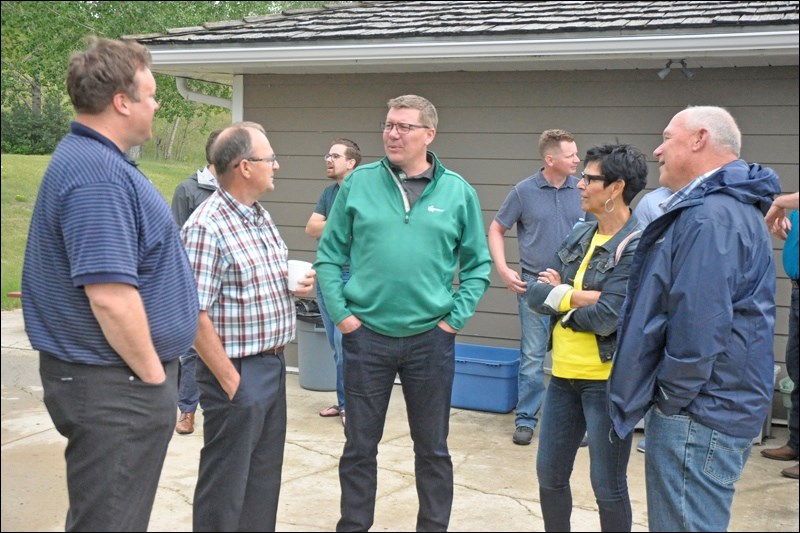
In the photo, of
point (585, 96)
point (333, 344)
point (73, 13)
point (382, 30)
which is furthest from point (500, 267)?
point (73, 13)

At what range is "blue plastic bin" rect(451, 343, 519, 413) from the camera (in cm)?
618

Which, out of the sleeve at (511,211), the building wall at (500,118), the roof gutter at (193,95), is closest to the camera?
the sleeve at (511,211)

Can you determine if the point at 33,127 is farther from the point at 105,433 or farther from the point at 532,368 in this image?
the point at 532,368

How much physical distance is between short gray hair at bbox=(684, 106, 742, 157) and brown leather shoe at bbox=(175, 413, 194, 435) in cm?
364

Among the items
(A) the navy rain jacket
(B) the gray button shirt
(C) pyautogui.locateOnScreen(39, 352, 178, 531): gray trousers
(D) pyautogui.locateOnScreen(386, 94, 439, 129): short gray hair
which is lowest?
(C) pyautogui.locateOnScreen(39, 352, 178, 531): gray trousers

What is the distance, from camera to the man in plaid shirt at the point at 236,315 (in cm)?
305

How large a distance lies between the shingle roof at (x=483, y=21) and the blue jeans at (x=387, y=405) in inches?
115

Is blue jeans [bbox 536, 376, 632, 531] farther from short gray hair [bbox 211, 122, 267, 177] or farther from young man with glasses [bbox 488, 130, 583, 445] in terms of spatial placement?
young man with glasses [bbox 488, 130, 583, 445]

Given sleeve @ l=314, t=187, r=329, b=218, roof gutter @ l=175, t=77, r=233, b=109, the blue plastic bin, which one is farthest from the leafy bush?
roof gutter @ l=175, t=77, r=233, b=109

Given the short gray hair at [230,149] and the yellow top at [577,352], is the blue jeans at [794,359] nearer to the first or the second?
the yellow top at [577,352]

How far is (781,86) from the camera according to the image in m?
5.79

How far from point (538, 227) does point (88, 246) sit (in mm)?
3700

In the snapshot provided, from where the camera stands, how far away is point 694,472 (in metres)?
2.76

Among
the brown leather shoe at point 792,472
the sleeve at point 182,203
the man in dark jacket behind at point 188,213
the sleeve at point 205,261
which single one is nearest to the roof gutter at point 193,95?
the man in dark jacket behind at point 188,213
